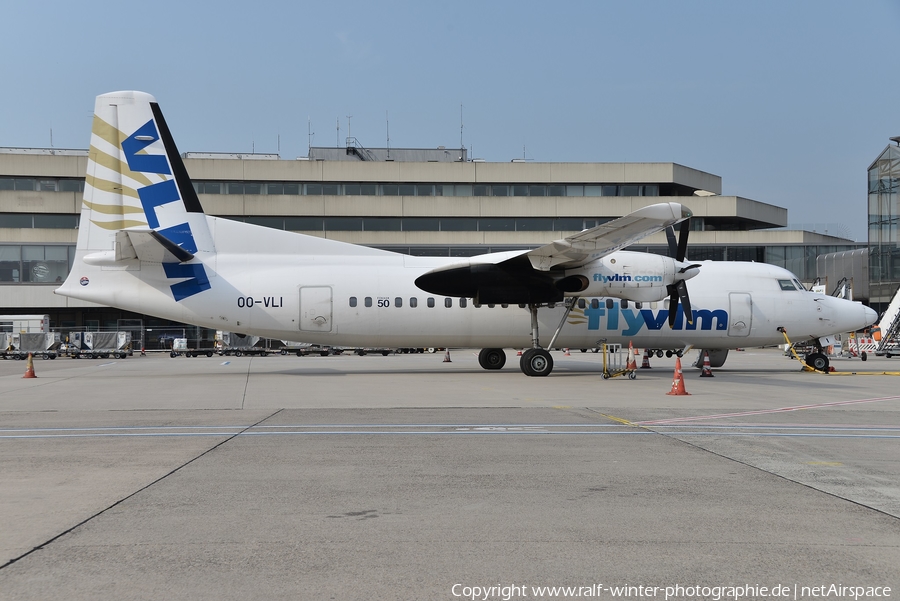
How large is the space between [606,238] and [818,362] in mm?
10292

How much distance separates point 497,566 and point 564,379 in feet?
56.4

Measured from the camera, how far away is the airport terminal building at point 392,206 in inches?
2137

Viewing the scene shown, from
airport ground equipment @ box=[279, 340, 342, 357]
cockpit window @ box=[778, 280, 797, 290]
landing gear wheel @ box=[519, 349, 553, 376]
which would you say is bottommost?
airport ground equipment @ box=[279, 340, 342, 357]

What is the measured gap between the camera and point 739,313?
24078mm

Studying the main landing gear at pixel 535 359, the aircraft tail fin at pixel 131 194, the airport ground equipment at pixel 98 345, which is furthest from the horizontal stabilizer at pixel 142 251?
the airport ground equipment at pixel 98 345

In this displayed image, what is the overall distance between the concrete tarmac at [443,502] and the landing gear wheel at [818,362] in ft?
41.0

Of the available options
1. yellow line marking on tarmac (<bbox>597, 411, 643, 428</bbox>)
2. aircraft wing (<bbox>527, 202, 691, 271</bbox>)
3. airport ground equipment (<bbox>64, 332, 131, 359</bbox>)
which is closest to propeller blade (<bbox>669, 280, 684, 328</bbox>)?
aircraft wing (<bbox>527, 202, 691, 271</bbox>)

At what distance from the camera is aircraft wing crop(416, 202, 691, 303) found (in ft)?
66.1

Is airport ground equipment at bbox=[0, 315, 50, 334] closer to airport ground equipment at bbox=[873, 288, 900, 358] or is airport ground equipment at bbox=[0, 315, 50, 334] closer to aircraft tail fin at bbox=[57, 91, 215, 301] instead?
aircraft tail fin at bbox=[57, 91, 215, 301]

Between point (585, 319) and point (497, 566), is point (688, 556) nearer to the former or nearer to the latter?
point (497, 566)

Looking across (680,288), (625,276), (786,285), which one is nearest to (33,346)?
(625,276)

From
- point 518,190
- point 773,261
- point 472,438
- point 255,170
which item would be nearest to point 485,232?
point 518,190

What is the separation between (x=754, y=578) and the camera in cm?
437

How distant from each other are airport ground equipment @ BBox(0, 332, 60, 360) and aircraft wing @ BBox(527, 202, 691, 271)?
34019mm
